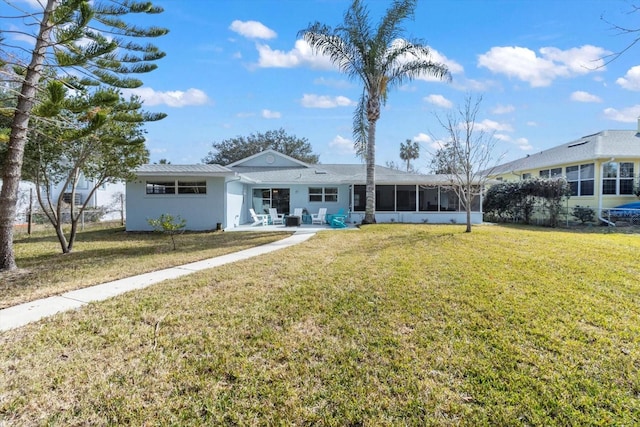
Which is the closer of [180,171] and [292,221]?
[180,171]

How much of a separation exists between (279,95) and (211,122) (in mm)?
4966

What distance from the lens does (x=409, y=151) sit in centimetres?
5222

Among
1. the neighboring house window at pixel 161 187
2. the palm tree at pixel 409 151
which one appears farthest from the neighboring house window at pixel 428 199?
the palm tree at pixel 409 151

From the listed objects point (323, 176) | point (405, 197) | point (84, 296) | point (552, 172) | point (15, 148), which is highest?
point (552, 172)

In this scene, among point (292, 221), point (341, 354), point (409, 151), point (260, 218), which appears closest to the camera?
point (341, 354)

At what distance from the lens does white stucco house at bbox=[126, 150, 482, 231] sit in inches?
617

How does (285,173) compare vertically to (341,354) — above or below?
above

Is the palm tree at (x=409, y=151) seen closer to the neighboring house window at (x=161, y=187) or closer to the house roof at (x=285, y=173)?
the house roof at (x=285, y=173)

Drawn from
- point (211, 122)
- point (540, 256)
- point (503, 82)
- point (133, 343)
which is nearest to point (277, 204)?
point (211, 122)

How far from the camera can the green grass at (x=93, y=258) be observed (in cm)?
593

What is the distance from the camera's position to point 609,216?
17.3m

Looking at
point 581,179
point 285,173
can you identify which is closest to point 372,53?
point 285,173

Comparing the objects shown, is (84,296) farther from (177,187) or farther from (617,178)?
(617,178)

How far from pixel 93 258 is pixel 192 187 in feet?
24.4
